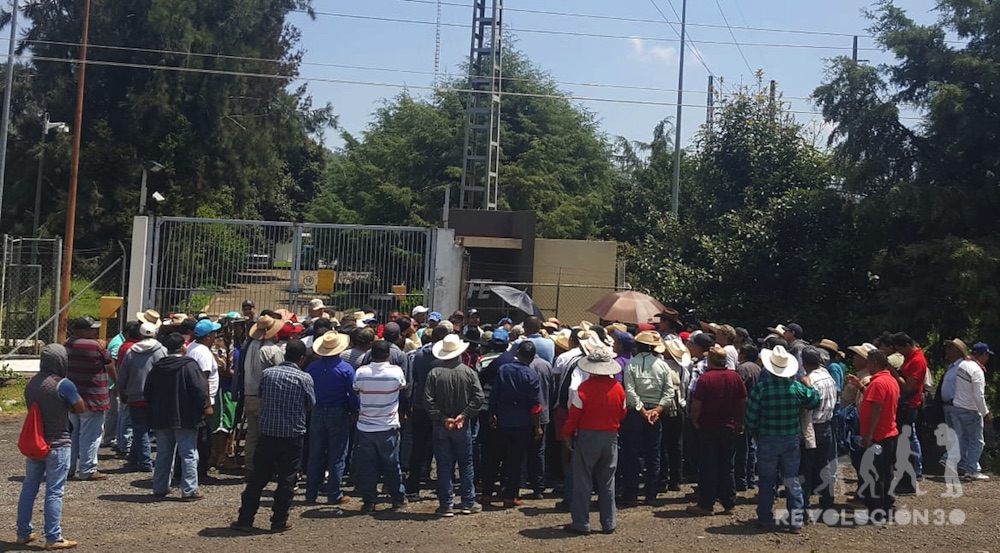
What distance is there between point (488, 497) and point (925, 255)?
9842 millimetres

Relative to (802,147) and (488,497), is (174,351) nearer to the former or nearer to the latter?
(488,497)

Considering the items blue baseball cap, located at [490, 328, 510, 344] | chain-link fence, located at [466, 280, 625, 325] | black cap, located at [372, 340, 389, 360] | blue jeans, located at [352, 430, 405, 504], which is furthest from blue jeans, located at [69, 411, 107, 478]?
chain-link fence, located at [466, 280, 625, 325]

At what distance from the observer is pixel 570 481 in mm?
9484

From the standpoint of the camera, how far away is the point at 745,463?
1059cm

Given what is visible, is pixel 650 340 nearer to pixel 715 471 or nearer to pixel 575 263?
pixel 715 471

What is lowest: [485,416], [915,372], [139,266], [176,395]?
[485,416]

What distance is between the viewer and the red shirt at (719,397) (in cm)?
921

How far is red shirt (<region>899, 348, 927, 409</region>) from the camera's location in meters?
10.8

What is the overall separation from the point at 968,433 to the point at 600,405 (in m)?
5.78

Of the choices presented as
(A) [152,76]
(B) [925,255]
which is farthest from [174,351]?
(A) [152,76]

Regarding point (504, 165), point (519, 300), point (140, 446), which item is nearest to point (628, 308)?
point (519, 300)

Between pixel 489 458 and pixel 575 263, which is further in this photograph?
pixel 575 263

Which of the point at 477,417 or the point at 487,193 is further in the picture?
the point at 487,193

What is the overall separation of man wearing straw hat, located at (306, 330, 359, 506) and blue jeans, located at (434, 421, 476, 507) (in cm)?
95
